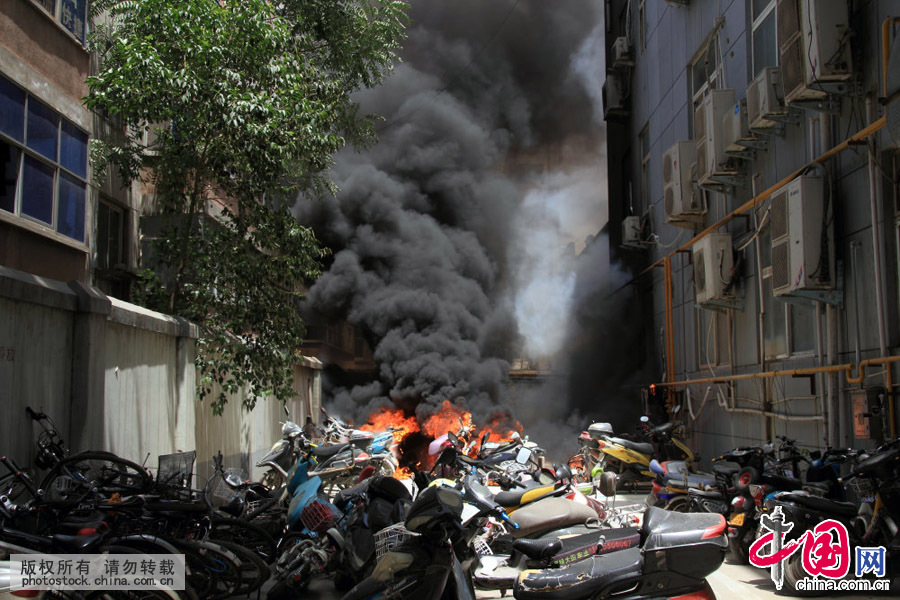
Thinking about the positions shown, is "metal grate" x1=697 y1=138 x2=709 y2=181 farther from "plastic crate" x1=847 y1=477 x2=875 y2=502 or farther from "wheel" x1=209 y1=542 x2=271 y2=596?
"wheel" x1=209 y1=542 x2=271 y2=596

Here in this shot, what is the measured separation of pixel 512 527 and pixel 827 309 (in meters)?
4.84

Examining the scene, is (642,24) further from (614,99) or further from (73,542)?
(73,542)

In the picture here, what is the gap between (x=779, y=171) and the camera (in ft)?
30.6

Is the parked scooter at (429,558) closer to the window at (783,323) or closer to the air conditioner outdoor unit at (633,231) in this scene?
the window at (783,323)

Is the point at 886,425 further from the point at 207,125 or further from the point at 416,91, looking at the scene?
the point at 416,91

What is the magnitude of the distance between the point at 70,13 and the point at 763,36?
29.6 ft

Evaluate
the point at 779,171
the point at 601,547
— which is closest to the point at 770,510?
the point at 601,547

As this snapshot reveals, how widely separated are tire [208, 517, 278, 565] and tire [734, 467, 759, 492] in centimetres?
400

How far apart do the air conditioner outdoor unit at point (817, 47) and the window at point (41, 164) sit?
320 inches

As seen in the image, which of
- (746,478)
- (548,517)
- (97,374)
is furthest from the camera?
(97,374)

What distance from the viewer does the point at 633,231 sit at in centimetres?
1559

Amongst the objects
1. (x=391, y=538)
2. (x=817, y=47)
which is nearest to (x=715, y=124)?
(x=817, y=47)

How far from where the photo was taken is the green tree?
28.2ft

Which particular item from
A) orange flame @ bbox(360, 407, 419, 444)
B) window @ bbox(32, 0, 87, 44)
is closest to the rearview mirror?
orange flame @ bbox(360, 407, 419, 444)
